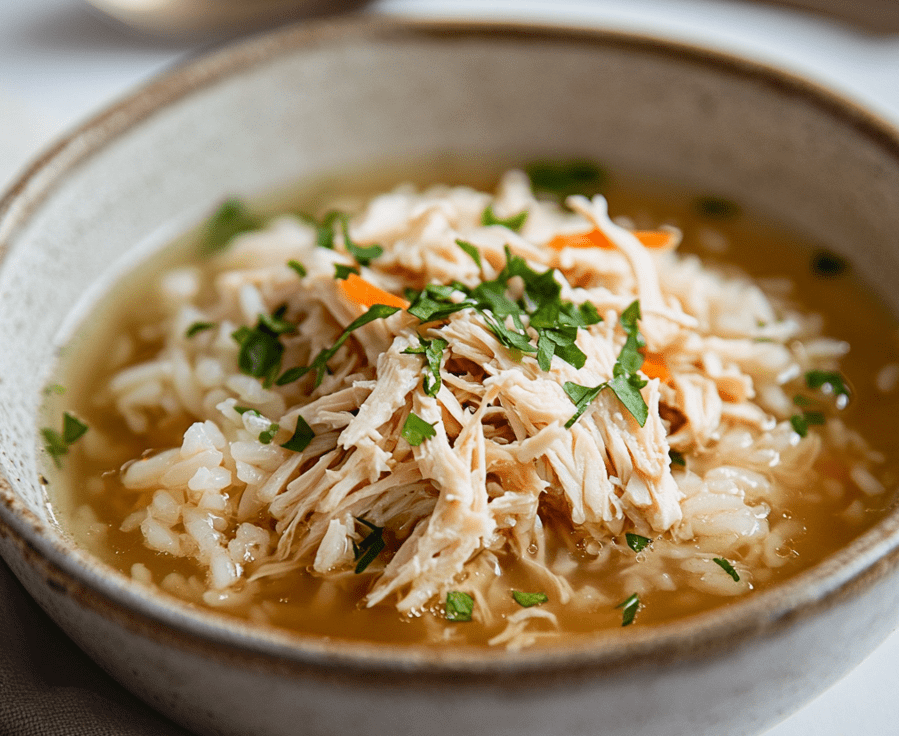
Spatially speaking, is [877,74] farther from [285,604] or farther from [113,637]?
[113,637]

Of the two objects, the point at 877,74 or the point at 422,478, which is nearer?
the point at 422,478

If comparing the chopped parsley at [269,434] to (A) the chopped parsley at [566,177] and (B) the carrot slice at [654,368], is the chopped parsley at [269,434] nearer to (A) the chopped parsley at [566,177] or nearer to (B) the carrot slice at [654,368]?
(B) the carrot slice at [654,368]

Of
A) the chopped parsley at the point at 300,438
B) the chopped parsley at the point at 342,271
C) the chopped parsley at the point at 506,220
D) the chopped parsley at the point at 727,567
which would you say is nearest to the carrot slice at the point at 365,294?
the chopped parsley at the point at 342,271

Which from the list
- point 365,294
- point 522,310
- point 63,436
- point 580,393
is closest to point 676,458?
point 580,393

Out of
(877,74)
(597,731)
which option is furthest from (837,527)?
A: (877,74)

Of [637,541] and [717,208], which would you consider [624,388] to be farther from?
[717,208]

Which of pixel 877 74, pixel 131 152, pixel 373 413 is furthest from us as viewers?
pixel 877 74

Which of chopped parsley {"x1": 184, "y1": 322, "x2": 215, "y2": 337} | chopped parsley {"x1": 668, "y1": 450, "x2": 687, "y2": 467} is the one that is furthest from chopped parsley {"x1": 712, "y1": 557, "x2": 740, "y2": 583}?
chopped parsley {"x1": 184, "y1": 322, "x2": 215, "y2": 337}
